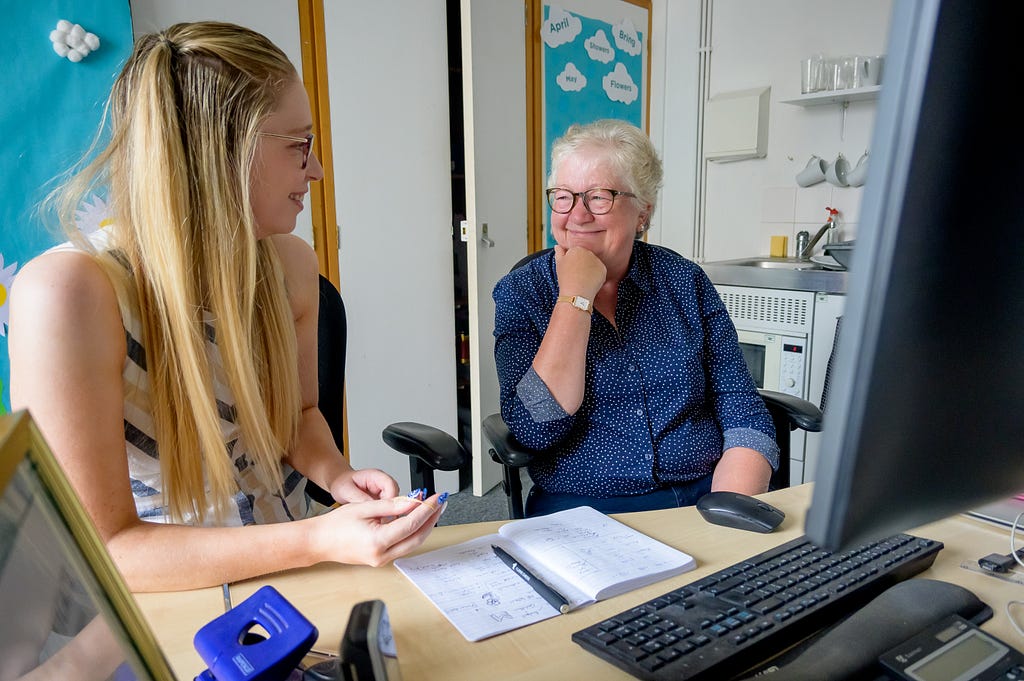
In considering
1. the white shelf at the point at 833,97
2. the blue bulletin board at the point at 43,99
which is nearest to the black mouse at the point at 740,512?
the blue bulletin board at the point at 43,99

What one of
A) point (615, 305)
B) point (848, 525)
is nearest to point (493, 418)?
point (615, 305)

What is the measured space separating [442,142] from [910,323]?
8.14 ft

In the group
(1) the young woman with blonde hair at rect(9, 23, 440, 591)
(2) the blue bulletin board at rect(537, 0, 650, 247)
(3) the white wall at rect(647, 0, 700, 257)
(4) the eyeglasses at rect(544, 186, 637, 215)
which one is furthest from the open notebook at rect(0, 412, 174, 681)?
(3) the white wall at rect(647, 0, 700, 257)

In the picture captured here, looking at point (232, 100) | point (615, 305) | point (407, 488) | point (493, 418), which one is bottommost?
point (407, 488)

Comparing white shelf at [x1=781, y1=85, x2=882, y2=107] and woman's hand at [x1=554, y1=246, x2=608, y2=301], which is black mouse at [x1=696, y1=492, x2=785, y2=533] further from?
white shelf at [x1=781, y1=85, x2=882, y2=107]

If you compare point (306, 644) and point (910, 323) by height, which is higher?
point (910, 323)

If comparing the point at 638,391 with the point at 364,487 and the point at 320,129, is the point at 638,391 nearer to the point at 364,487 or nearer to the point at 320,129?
the point at 364,487

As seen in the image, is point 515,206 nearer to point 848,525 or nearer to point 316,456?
point 316,456

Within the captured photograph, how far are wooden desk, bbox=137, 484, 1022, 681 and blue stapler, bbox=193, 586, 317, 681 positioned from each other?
5 cm

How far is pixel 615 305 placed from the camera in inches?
59.6

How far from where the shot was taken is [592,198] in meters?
1.46

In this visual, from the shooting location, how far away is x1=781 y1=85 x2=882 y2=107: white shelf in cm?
279

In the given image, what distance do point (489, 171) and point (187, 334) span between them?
1934 millimetres

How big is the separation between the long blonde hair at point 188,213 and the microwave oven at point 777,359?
2.02 m
